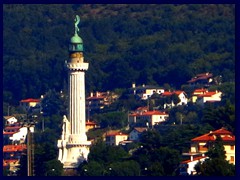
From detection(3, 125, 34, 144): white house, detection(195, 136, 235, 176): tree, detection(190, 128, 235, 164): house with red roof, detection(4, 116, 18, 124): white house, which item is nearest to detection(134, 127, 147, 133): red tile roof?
detection(3, 125, 34, 144): white house

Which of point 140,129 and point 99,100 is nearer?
point 140,129

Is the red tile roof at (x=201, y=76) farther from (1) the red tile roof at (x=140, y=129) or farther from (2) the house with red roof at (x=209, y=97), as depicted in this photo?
(1) the red tile roof at (x=140, y=129)

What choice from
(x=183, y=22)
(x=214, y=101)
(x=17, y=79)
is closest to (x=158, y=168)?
(x=214, y=101)

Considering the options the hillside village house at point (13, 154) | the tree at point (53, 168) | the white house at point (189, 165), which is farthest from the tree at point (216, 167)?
the hillside village house at point (13, 154)

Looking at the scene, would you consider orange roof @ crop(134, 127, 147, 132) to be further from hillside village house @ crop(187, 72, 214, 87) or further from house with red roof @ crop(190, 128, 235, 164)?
house with red roof @ crop(190, 128, 235, 164)

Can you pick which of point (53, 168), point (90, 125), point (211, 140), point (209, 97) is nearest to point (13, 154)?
point (90, 125)

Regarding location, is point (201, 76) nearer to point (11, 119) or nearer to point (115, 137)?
point (11, 119)
